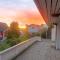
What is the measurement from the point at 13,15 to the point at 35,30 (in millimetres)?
14692

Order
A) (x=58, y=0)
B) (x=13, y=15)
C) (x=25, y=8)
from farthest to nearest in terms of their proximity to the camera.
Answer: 1. (x=13, y=15)
2. (x=25, y=8)
3. (x=58, y=0)

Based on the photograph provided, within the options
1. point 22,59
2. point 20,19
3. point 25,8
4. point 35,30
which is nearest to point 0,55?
point 22,59

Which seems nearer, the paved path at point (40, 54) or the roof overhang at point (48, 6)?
the roof overhang at point (48, 6)

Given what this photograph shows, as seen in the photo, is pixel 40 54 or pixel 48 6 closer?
pixel 48 6

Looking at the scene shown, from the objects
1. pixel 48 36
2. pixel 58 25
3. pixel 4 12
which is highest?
pixel 4 12

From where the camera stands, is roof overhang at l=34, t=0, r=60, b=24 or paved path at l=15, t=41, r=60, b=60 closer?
roof overhang at l=34, t=0, r=60, b=24

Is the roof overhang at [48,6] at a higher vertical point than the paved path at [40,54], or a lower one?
higher

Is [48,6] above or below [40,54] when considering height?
above

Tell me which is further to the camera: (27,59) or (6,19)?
(6,19)

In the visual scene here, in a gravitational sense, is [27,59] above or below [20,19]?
below

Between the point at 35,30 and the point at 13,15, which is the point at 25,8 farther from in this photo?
the point at 35,30

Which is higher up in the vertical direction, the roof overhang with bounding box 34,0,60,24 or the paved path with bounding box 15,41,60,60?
the roof overhang with bounding box 34,0,60,24

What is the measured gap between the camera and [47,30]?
41.2m

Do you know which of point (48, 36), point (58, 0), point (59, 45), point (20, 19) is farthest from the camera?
point (48, 36)
